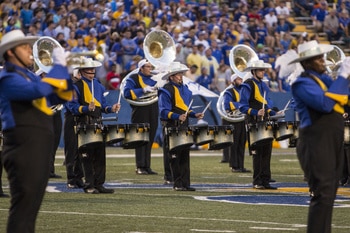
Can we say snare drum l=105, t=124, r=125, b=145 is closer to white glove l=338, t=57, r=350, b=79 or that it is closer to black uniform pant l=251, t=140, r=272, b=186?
black uniform pant l=251, t=140, r=272, b=186

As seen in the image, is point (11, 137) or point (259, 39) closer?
point (11, 137)

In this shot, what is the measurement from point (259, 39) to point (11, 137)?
76.4 ft

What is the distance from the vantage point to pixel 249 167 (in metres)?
22.4

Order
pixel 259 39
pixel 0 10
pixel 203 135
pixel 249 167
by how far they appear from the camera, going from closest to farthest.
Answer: pixel 203 135 < pixel 249 167 < pixel 0 10 < pixel 259 39

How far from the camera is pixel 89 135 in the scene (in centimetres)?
1595

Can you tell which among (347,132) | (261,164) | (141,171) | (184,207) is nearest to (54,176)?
(141,171)

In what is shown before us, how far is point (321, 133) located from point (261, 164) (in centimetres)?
734

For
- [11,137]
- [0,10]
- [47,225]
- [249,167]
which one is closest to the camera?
[11,137]

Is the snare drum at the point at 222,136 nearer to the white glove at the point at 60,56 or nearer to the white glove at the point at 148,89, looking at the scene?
the white glove at the point at 148,89

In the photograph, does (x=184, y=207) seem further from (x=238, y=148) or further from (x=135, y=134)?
(x=238, y=148)

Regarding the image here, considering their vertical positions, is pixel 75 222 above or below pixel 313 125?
below

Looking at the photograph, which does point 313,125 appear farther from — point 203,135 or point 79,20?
point 79,20

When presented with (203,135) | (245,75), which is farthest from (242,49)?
(203,135)

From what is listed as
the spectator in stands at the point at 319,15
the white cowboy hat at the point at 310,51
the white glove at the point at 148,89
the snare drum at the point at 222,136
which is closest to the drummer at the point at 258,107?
the snare drum at the point at 222,136
